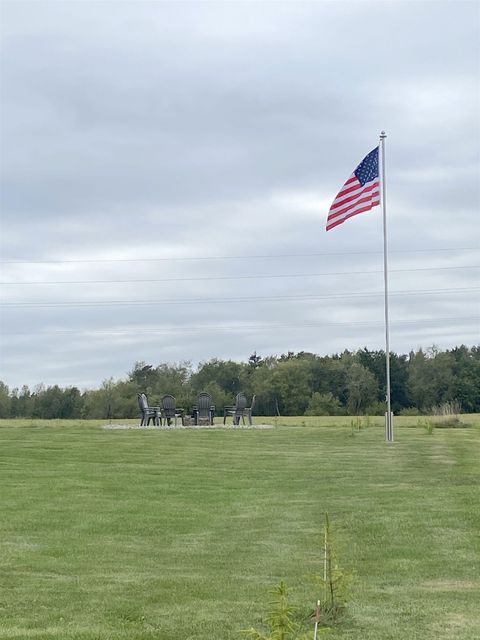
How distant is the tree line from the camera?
178 feet

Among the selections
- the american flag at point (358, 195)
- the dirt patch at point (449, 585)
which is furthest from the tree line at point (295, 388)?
the dirt patch at point (449, 585)

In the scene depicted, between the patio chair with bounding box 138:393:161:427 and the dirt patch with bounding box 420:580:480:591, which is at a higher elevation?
the patio chair with bounding box 138:393:161:427

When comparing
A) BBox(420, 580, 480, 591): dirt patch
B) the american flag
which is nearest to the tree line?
the american flag

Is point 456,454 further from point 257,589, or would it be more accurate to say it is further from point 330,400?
point 330,400

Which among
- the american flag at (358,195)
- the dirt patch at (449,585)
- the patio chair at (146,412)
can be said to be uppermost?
the american flag at (358,195)

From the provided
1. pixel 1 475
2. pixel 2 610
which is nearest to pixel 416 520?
pixel 2 610

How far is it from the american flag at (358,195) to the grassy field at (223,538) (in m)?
6.00

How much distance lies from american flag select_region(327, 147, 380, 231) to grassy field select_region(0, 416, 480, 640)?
5998 millimetres

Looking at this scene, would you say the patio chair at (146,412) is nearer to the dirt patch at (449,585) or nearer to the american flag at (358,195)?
the american flag at (358,195)

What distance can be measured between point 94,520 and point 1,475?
4519 millimetres

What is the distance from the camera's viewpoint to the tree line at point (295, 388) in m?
54.3

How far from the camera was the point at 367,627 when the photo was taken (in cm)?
A: 588

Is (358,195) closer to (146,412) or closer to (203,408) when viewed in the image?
(203,408)

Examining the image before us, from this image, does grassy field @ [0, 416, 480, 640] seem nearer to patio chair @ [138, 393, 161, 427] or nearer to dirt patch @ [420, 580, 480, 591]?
dirt patch @ [420, 580, 480, 591]
